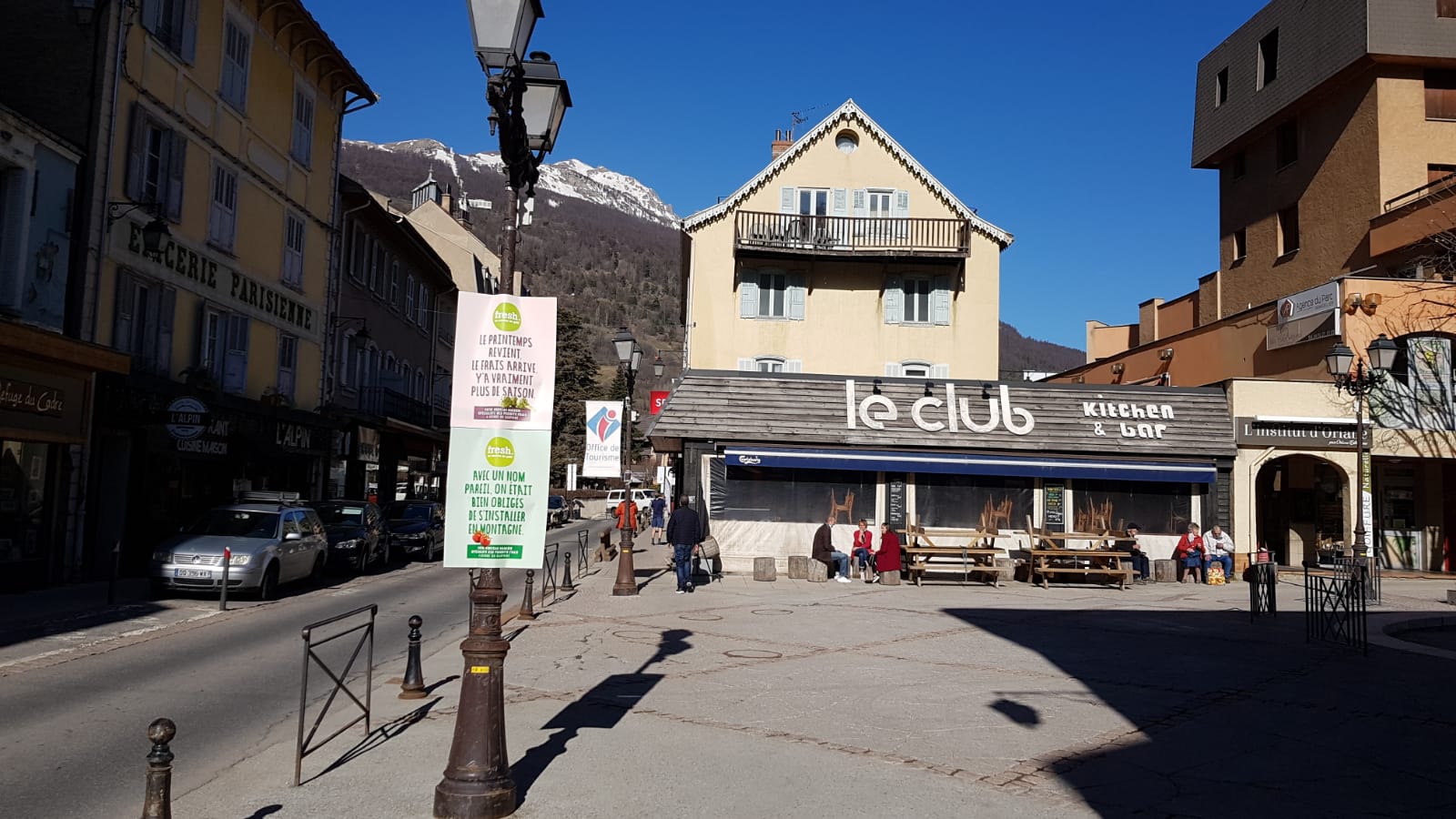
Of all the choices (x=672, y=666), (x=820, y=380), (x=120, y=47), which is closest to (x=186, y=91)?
(x=120, y=47)

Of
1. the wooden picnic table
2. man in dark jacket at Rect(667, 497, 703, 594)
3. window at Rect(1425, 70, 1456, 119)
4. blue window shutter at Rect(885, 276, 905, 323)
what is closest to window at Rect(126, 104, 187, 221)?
man in dark jacket at Rect(667, 497, 703, 594)

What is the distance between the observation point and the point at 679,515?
19953 mm

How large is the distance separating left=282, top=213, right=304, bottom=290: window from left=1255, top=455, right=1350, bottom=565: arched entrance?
83.3 feet

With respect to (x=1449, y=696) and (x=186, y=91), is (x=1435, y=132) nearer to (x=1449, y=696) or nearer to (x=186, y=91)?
(x=1449, y=696)

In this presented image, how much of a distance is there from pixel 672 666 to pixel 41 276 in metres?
13.6

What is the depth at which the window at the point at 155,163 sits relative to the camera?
2000cm

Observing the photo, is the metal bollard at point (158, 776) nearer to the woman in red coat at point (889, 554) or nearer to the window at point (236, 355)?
the woman in red coat at point (889, 554)

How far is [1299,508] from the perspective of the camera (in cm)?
2817

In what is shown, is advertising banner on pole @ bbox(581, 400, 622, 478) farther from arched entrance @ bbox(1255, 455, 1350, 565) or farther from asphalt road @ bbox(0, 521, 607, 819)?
arched entrance @ bbox(1255, 455, 1350, 565)

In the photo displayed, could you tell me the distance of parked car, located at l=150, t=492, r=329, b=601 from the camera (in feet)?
54.2

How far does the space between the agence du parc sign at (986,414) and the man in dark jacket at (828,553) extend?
2.83 m

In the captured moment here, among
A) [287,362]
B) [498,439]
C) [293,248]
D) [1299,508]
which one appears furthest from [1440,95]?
[498,439]

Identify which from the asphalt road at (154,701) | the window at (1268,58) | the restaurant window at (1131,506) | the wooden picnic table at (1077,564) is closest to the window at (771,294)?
the restaurant window at (1131,506)

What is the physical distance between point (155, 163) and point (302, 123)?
7.53 m
